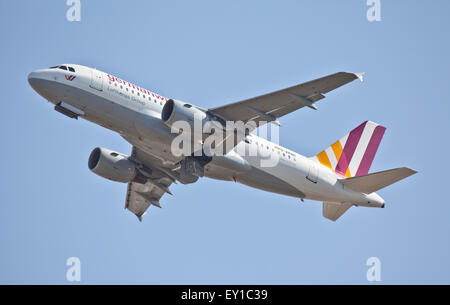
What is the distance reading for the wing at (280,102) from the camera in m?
27.3

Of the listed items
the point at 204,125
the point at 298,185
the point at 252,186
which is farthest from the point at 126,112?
the point at 298,185

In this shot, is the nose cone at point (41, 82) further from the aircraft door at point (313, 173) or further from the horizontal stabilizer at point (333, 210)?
the horizontal stabilizer at point (333, 210)

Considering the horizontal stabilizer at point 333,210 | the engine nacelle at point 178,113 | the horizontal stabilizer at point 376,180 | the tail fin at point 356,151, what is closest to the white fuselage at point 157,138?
the horizontal stabilizer at point 376,180

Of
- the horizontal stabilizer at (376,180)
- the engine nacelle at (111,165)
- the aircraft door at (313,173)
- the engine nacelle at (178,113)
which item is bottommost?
the horizontal stabilizer at (376,180)

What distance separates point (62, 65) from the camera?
95.8ft

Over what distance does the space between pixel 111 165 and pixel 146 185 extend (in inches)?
145

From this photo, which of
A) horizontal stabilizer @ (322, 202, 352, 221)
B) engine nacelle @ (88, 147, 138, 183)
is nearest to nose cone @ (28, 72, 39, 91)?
engine nacelle @ (88, 147, 138, 183)

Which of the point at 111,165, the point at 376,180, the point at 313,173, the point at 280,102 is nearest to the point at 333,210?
the point at 313,173

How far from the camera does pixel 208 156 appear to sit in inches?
1233

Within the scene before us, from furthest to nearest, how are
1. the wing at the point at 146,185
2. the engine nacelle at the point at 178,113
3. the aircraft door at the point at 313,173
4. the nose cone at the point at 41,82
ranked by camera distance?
the wing at the point at 146,185
the aircraft door at the point at 313,173
the engine nacelle at the point at 178,113
the nose cone at the point at 41,82

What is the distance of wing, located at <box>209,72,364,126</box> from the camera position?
27.3 meters

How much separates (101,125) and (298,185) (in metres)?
10.8

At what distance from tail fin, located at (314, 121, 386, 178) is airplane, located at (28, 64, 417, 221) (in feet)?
0.20

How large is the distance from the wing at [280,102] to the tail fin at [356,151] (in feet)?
23.6
